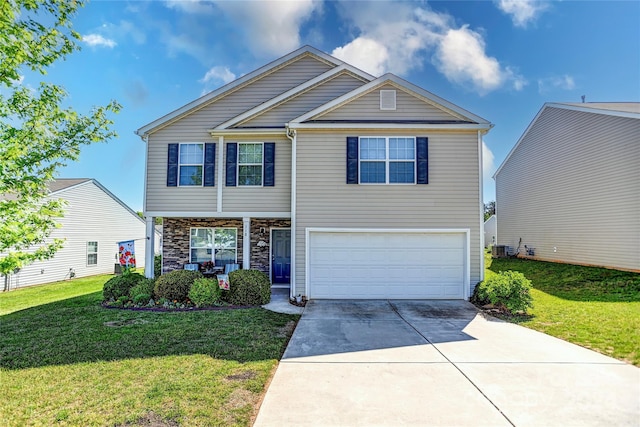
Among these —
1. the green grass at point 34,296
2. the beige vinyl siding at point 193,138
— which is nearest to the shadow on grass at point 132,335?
the green grass at point 34,296

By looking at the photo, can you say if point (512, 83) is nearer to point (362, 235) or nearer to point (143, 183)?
point (362, 235)

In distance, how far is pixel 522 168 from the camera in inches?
813

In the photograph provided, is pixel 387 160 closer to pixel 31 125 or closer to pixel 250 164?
pixel 250 164

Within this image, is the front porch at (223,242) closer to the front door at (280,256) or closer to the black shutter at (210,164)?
the front door at (280,256)

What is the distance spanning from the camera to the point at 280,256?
12539 mm

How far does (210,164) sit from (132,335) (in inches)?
241

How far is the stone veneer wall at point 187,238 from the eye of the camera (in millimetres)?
12391

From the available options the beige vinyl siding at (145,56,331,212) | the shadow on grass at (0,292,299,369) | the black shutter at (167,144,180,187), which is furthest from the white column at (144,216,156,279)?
the shadow on grass at (0,292,299,369)

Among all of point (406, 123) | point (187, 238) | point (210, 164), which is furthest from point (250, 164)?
point (406, 123)

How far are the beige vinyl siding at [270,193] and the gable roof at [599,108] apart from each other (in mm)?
13435

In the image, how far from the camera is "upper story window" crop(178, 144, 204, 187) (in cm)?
1113

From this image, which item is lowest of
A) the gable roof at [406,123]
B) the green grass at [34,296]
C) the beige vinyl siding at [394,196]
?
the green grass at [34,296]

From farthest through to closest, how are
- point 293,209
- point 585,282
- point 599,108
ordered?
point 599,108 → point 585,282 → point 293,209

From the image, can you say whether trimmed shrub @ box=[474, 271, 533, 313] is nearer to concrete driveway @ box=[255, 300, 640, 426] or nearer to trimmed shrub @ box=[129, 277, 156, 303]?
concrete driveway @ box=[255, 300, 640, 426]
